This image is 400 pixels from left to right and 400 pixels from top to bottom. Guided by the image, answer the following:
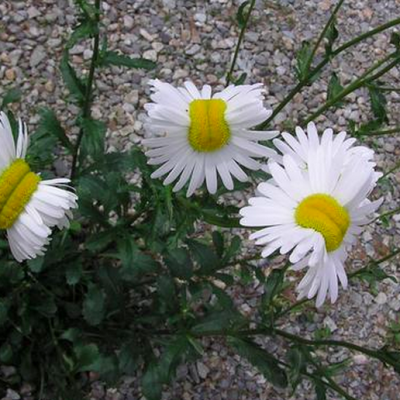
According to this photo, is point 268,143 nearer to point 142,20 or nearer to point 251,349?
point 251,349

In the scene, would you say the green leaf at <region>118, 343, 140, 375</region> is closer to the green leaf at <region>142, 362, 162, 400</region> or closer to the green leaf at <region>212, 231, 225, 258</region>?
the green leaf at <region>142, 362, 162, 400</region>

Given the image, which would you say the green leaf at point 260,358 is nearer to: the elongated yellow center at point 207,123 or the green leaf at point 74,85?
the elongated yellow center at point 207,123

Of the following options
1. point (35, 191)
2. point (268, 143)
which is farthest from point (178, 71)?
point (35, 191)

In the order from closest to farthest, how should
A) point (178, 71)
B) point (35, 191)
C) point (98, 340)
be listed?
point (35, 191) < point (98, 340) < point (178, 71)

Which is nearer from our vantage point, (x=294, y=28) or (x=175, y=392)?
(x=175, y=392)

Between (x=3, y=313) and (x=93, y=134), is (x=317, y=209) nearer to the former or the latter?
(x=93, y=134)

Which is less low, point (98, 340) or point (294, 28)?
point (294, 28)

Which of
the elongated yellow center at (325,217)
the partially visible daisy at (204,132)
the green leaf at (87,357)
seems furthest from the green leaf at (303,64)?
the green leaf at (87,357)
